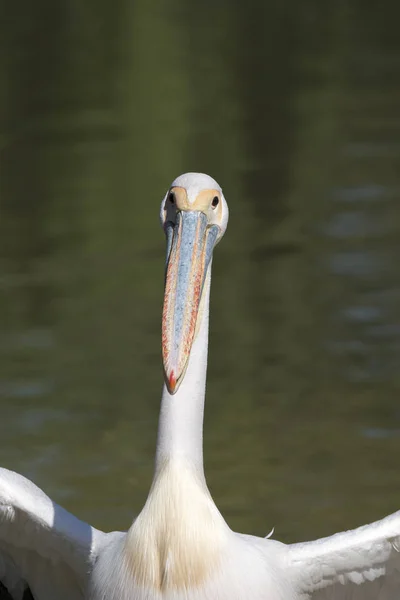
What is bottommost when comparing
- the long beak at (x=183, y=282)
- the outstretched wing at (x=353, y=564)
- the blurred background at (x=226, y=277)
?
the outstretched wing at (x=353, y=564)

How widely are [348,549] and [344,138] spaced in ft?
33.4

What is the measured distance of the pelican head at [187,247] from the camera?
400 centimetres

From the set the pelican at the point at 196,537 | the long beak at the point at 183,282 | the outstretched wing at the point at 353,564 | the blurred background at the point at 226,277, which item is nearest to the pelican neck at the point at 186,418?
the pelican at the point at 196,537

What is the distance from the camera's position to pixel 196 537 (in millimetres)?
4156

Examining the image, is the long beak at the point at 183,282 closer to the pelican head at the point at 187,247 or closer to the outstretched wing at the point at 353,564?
the pelican head at the point at 187,247

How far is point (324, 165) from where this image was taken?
13.0 metres

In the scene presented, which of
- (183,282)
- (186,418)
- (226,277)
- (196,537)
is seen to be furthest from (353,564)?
(226,277)

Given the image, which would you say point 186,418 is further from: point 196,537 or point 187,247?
point 187,247

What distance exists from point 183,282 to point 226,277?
18.1 feet

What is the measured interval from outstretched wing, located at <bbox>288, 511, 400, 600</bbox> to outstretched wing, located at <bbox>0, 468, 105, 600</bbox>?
745 millimetres

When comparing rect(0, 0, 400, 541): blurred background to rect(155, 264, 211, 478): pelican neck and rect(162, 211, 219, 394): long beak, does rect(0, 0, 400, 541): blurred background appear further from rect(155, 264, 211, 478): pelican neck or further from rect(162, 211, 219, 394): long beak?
rect(162, 211, 219, 394): long beak

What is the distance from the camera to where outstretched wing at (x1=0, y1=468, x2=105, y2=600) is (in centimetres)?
455

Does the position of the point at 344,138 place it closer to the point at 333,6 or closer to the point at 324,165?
the point at 324,165

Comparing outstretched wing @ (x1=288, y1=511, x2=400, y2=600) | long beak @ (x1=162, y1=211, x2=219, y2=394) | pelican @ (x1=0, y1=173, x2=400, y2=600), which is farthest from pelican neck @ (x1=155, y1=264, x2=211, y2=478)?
outstretched wing @ (x1=288, y1=511, x2=400, y2=600)
